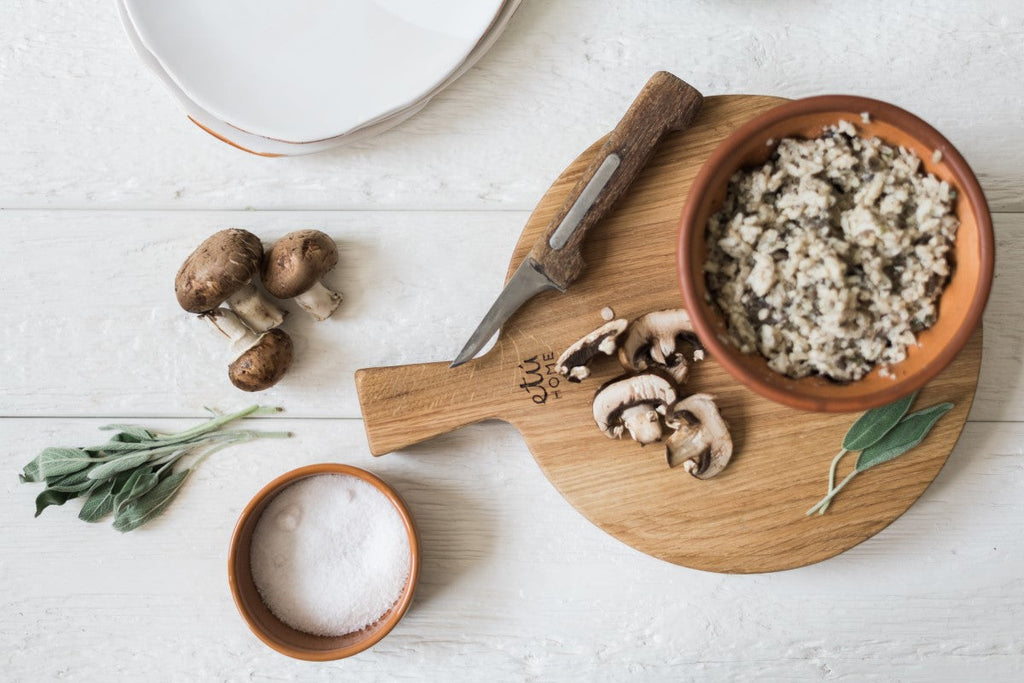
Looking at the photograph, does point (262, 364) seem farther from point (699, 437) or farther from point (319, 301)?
point (699, 437)

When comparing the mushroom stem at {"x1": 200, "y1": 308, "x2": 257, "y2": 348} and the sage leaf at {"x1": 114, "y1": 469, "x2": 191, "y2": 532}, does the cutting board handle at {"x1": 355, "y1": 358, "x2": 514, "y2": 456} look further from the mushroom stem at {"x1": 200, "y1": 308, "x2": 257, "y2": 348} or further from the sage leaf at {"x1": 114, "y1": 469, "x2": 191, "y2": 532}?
the sage leaf at {"x1": 114, "y1": 469, "x2": 191, "y2": 532}

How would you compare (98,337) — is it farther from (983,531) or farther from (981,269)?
(983,531)

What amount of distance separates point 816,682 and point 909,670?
0.55 feet

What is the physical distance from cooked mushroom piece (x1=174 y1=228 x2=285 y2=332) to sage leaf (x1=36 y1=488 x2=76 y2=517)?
17.0 inches

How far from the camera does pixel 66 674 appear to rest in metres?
1.54

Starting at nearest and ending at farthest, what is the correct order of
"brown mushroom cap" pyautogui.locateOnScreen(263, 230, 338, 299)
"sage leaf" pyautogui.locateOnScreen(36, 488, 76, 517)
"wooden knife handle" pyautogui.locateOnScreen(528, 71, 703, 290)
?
"wooden knife handle" pyautogui.locateOnScreen(528, 71, 703, 290) → "brown mushroom cap" pyautogui.locateOnScreen(263, 230, 338, 299) → "sage leaf" pyautogui.locateOnScreen(36, 488, 76, 517)

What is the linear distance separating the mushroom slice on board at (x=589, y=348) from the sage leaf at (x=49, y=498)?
952 millimetres

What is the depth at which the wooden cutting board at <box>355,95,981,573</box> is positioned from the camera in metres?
1.30

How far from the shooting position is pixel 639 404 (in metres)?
1.29

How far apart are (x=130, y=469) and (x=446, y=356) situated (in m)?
0.62

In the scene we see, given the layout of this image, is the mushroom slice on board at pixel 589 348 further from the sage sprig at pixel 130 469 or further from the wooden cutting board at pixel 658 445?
the sage sprig at pixel 130 469

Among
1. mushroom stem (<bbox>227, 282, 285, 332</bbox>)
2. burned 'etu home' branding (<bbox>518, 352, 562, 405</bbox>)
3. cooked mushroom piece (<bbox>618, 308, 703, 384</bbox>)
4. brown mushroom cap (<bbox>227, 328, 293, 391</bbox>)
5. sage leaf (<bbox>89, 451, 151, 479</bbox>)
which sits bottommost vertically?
sage leaf (<bbox>89, 451, 151, 479</bbox>)

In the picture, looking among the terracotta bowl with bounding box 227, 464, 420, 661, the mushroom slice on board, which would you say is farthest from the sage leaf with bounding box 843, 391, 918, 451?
the terracotta bowl with bounding box 227, 464, 420, 661

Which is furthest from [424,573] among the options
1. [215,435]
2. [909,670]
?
[909,670]
